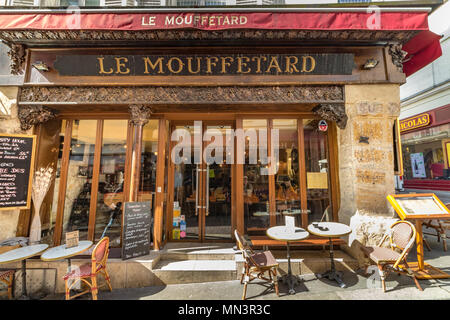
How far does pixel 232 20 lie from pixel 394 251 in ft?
18.3

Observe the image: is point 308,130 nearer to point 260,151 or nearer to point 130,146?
point 260,151

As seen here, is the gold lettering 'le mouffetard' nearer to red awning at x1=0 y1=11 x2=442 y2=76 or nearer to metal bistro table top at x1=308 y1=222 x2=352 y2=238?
red awning at x1=0 y1=11 x2=442 y2=76

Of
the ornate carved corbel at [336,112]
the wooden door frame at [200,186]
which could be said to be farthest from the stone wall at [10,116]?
the ornate carved corbel at [336,112]

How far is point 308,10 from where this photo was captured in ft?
13.5

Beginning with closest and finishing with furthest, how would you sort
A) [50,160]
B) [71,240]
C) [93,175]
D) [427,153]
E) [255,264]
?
1. [255,264]
2. [71,240]
3. [50,160]
4. [93,175]
5. [427,153]

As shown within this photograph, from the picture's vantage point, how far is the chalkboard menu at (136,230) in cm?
402

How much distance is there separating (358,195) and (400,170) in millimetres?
1224

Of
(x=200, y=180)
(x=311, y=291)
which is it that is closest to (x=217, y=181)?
(x=200, y=180)

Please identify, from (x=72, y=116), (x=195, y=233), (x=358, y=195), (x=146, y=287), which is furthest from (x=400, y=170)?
(x=72, y=116)

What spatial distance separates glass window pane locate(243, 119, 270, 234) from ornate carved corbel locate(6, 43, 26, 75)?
5.55 meters

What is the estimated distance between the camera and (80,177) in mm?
5105

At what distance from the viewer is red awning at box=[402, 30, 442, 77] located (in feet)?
15.2

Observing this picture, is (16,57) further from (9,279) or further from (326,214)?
(326,214)
